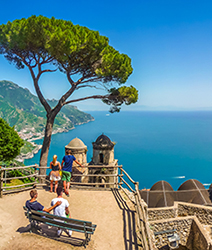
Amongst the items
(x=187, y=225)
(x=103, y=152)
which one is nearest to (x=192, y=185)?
(x=187, y=225)

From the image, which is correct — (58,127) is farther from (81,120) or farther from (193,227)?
(193,227)

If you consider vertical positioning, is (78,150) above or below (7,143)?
below

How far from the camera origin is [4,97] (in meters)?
194

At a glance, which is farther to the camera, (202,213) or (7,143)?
(7,143)

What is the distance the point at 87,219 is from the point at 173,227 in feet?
23.2

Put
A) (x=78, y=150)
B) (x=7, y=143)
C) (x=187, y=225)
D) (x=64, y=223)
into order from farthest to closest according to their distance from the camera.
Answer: (x=78, y=150) < (x=7, y=143) < (x=187, y=225) < (x=64, y=223)

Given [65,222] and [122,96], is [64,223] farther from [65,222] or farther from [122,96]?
[122,96]

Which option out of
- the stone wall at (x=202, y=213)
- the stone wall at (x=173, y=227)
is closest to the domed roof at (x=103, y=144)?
the stone wall at (x=202, y=213)

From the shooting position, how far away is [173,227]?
400 inches

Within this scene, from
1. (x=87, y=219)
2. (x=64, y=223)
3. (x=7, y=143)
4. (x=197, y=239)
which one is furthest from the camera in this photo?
(x=7, y=143)

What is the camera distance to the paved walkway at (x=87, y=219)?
4359 millimetres

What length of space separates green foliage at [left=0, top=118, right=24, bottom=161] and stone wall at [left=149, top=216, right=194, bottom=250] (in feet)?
39.0

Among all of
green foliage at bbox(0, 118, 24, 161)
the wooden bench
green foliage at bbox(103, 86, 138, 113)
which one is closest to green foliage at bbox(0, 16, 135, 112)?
green foliage at bbox(103, 86, 138, 113)

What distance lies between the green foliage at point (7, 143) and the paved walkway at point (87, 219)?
8.29m
